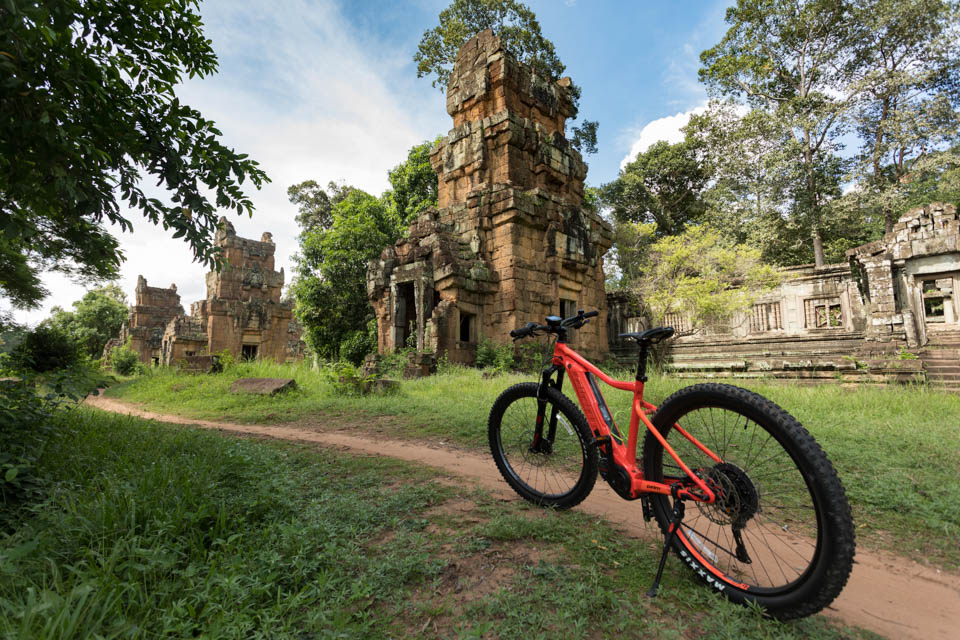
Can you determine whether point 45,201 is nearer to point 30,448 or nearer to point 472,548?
point 30,448

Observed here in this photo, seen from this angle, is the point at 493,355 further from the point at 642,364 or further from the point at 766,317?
the point at 766,317

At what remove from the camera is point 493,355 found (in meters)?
11.6

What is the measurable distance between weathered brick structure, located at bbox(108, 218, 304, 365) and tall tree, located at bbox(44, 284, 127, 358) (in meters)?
11.4

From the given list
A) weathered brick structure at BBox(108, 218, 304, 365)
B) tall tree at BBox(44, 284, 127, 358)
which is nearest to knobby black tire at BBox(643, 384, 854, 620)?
weathered brick structure at BBox(108, 218, 304, 365)

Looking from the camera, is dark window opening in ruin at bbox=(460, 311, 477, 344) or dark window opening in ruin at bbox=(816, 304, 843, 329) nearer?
dark window opening in ruin at bbox=(460, 311, 477, 344)

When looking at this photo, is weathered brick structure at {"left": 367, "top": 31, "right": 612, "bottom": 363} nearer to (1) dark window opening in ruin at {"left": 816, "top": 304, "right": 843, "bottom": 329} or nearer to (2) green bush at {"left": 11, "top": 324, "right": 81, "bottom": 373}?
(2) green bush at {"left": 11, "top": 324, "right": 81, "bottom": 373}

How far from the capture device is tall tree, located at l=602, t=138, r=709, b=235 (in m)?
26.1

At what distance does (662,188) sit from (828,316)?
12022mm

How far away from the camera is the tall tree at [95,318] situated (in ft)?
96.2

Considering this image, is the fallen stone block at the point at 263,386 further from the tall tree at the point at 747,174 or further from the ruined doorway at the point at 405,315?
the tall tree at the point at 747,174

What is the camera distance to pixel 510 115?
12.9m

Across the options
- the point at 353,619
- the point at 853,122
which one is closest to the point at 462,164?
the point at 353,619

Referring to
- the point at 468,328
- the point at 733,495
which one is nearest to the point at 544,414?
the point at 733,495

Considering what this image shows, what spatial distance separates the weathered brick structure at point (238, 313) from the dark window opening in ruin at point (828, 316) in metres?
25.7
